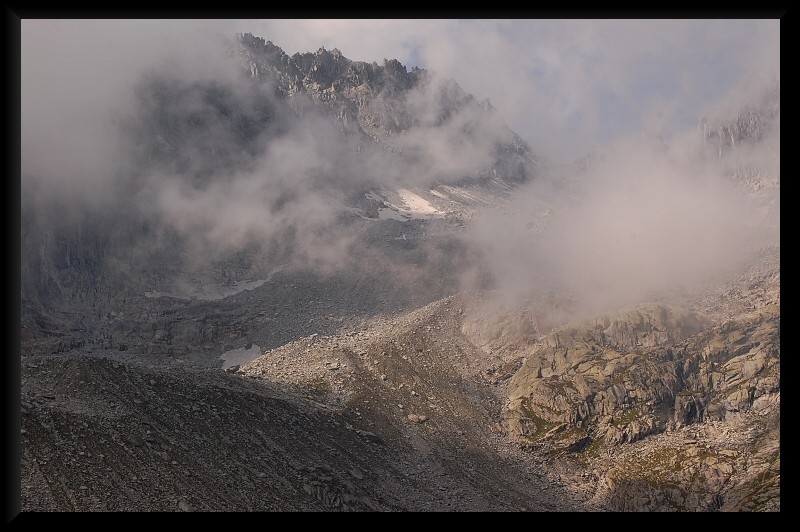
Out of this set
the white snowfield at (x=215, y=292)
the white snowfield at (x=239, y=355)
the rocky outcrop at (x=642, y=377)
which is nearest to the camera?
the rocky outcrop at (x=642, y=377)

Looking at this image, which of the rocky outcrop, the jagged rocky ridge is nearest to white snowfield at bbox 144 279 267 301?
the jagged rocky ridge

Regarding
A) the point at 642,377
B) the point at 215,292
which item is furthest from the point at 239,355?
the point at 642,377

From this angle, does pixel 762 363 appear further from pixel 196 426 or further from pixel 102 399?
pixel 102 399

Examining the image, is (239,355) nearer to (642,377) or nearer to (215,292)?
(215,292)

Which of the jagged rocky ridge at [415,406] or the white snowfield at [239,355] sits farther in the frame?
the white snowfield at [239,355]

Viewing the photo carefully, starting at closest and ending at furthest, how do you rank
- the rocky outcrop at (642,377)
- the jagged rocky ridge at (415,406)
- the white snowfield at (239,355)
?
the jagged rocky ridge at (415,406)
the rocky outcrop at (642,377)
the white snowfield at (239,355)

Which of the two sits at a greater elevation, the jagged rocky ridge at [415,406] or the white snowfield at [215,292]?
the white snowfield at [215,292]

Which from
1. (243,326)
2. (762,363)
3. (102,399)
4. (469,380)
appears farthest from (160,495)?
(243,326)

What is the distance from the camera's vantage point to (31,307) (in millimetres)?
144750

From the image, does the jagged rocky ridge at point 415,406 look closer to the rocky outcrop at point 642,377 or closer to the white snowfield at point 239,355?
the rocky outcrop at point 642,377

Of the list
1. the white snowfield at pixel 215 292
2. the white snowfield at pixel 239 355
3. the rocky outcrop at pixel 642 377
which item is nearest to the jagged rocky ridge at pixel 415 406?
the rocky outcrop at pixel 642 377

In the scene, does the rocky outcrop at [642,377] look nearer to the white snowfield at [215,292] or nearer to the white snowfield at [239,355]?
the white snowfield at [239,355]

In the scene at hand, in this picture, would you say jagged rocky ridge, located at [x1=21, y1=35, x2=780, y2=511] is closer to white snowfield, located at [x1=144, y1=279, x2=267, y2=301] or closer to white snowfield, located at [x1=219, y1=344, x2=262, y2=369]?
white snowfield, located at [x1=219, y1=344, x2=262, y2=369]

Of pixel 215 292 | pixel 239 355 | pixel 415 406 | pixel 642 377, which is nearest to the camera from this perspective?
pixel 415 406
